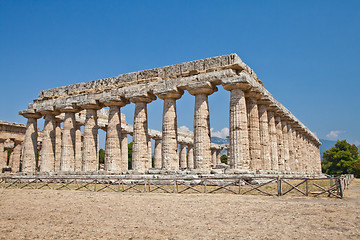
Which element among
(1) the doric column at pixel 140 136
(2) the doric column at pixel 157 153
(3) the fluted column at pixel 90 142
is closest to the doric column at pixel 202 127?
(1) the doric column at pixel 140 136

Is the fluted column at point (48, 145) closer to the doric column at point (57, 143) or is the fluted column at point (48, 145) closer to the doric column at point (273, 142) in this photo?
the doric column at point (57, 143)

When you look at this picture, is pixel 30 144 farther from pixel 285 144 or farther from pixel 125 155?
pixel 285 144

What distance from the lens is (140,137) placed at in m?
26.9

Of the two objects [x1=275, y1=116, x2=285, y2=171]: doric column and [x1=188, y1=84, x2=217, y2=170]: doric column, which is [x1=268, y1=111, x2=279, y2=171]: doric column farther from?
[x1=188, y1=84, x2=217, y2=170]: doric column

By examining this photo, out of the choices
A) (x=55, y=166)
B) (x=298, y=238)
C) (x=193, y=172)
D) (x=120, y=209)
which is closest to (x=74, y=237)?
(x=120, y=209)

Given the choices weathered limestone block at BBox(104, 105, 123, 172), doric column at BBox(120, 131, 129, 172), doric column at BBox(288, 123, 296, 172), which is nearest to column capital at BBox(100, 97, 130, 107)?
weathered limestone block at BBox(104, 105, 123, 172)

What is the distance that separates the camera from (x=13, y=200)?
630 inches

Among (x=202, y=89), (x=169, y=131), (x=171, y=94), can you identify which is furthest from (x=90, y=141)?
(x=202, y=89)

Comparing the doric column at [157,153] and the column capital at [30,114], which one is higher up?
the column capital at [30,114]

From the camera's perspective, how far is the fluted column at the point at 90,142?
96.3 feet

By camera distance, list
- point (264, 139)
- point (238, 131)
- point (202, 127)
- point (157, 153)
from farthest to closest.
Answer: point (157, 153) < point (264, 139) < point (202, 127) < point (238, 131)

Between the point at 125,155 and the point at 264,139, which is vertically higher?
the point at 264,139

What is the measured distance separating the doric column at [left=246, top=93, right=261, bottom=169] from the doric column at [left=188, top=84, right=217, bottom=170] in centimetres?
331

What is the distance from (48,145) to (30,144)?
2.46 meters
